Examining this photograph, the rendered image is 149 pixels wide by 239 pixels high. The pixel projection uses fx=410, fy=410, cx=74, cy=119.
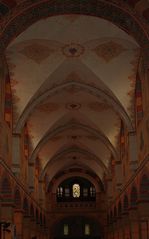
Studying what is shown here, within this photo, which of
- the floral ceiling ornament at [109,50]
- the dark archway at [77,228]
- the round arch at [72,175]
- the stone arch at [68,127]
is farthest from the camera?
the dark archway at [77,228]

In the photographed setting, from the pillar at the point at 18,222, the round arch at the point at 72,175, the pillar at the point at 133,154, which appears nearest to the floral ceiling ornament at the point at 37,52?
the pillar at the point at 133,154

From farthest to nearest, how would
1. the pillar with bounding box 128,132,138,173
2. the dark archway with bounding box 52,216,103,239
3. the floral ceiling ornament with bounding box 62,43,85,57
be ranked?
1. the dark archway with bounding box 52,216,103,239
2. the pillar with bounding box 128,132,138,173
3. the floral ceiling ornament with bounding box 62,43,85,57

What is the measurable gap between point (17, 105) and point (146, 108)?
7.52m

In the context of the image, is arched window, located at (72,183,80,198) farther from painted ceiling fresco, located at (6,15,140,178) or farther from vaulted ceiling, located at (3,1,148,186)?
painted ceiling fresco, located at (6,15,140,178)

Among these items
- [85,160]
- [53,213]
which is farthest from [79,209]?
[85,160]

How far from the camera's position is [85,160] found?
4103cm

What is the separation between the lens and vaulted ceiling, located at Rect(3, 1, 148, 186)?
1903 cm

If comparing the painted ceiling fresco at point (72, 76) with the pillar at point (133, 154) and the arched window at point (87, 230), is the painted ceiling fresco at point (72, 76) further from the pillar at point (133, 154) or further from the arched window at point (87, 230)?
the arched window at point (87, 230)

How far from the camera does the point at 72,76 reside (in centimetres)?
2281

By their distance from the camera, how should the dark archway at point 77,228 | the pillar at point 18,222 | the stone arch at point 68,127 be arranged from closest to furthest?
the pillar at point 18,222, the stone arch at point 68,127, the dark archway at point 77,228

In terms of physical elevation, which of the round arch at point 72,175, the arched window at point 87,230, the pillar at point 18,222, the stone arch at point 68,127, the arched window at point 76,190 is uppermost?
the stone arch at point 68,127

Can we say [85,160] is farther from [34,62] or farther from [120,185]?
[34,62]

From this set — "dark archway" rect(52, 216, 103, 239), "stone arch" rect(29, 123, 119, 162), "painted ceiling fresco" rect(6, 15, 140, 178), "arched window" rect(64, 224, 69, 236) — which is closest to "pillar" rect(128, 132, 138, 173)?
"painted ceiling fresco" rect(6, 15, 140, 178)

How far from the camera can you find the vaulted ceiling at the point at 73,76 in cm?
1903
